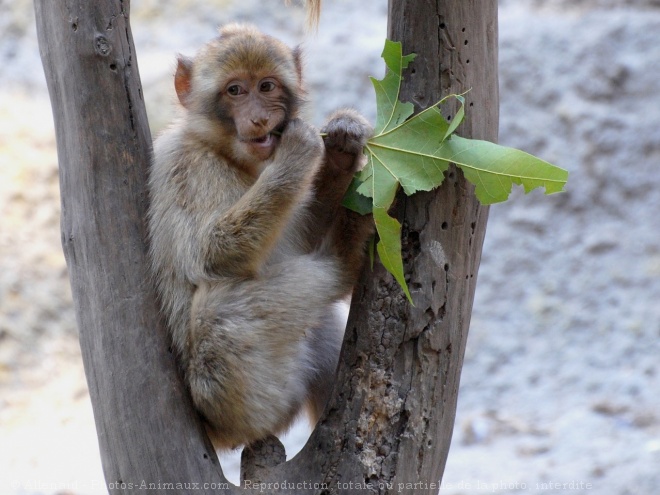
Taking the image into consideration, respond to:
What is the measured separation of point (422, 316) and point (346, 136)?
2.84ft

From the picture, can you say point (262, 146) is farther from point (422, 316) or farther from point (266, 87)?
point (422, 316)

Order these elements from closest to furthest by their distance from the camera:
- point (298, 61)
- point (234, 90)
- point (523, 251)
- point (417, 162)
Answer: point (417, 162) → point (234, 90) → point (298, 61) → point (523, 251)

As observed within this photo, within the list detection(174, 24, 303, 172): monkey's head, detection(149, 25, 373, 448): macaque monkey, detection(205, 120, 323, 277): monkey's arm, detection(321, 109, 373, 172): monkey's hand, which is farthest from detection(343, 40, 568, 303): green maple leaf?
detection(174, 24, 303, 172): monkey's head

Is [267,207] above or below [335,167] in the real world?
below

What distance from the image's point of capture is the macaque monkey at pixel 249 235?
146 inches

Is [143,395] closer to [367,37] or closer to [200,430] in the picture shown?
[200,430]

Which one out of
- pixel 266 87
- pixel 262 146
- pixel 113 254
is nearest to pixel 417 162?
pixel 262 146

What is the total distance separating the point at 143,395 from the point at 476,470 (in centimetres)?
398

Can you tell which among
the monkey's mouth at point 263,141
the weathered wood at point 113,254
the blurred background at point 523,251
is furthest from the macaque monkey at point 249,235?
→ the blurred background at point 523,251

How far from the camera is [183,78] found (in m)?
4.32

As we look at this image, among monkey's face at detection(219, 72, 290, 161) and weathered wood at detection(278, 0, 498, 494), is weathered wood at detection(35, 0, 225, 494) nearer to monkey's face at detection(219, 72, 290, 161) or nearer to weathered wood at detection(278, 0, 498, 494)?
monkey's face at detection(219, 72, 290, 161)

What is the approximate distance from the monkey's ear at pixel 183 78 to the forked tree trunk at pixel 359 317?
23.2 inches

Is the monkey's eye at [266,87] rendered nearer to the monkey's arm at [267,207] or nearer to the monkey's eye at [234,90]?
the monkey's eye at [234,90]

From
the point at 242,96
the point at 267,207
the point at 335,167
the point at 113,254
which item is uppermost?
the point at 242,96
